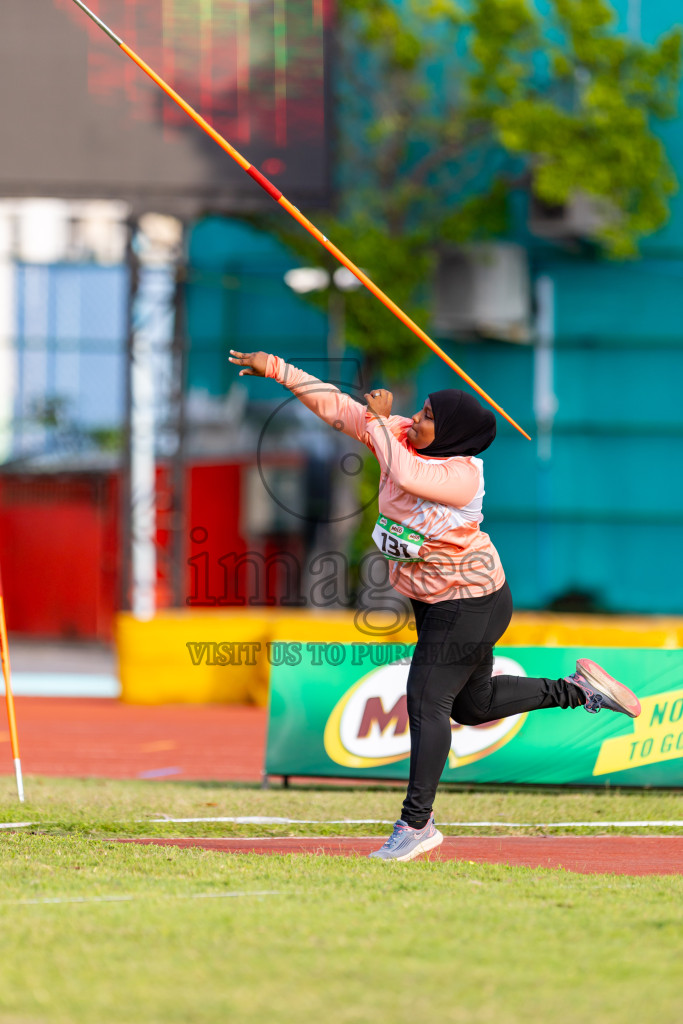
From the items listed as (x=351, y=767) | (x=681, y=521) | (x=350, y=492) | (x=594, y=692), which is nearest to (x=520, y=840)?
(x=594, y=692)

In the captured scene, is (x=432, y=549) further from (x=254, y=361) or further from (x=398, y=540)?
(x=254, y=361)

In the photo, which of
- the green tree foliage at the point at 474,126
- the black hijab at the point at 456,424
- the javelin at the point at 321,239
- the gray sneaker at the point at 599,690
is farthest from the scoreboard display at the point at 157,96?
the black hijab at the point at 456,424

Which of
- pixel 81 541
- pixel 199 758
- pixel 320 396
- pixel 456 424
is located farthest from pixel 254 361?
pixel 81 541

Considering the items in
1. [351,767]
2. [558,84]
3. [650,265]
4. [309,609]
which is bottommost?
[309,609]

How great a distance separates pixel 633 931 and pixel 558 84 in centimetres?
2286

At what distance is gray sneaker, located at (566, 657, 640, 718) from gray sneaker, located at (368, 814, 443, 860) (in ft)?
3.84

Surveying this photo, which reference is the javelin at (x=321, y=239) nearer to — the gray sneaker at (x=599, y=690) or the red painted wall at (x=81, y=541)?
the gray sneaker at (x=599, y=690)

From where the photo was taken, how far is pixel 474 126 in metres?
25.2

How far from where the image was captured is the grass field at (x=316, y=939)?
12.0ft

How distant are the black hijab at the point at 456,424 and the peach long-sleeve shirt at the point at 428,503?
0.06 metres

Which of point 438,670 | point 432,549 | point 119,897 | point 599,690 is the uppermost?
point 432,549

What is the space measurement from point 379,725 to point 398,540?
292cm

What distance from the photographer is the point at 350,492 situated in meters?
24.8

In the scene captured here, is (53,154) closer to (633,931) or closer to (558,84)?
(558,84)
